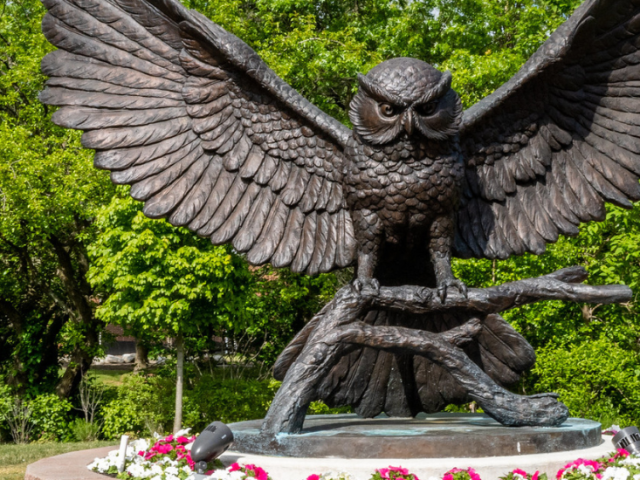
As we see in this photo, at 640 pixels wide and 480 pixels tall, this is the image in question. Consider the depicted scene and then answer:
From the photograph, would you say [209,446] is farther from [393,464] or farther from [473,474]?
[473,474]

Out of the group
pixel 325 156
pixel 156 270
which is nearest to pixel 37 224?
pixel 156 270

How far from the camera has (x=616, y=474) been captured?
4051mm

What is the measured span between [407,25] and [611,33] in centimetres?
1077

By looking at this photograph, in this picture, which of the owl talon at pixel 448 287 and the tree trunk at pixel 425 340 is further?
the owl talon at pixel 448 287

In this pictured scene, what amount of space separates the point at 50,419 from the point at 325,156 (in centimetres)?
1200

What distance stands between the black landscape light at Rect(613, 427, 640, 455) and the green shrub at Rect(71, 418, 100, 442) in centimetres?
1212

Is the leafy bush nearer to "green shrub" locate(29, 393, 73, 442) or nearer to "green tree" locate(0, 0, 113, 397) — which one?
"green shrub" locate(29, 393, 73, 442)

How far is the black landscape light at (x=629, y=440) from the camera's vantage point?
4632 millimetres

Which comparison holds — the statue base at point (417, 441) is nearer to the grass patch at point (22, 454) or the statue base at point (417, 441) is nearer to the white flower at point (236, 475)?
the white flower at point (236, 475)

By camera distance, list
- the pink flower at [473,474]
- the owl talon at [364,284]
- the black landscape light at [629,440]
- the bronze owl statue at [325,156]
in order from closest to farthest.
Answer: the pink flower at [473,474], the black landscape light at [629,440], the owl talon at [364,284], the bronze owl statue at [325,156]

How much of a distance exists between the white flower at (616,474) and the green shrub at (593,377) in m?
7.29

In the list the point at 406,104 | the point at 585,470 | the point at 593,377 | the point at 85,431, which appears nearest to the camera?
the point at 585,470

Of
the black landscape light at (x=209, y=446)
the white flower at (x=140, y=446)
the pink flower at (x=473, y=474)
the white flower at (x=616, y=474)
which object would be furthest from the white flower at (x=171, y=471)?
the white flower at (x=616, y=474)

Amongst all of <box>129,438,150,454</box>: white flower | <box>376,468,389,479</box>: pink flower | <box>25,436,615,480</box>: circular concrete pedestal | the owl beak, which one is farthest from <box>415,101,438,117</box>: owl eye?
<box>129,438,150,454</box>: white flower
